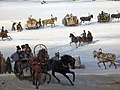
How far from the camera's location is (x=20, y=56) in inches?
83.0

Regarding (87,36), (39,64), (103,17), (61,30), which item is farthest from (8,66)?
(103,17)

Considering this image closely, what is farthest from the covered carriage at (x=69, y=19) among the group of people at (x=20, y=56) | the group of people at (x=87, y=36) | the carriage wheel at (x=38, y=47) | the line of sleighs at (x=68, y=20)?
the group of people at (x=20, y=56)

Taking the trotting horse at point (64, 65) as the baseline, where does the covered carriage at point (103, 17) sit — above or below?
above

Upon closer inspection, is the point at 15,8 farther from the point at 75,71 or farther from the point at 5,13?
the point at 75,71

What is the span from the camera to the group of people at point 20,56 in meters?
2.09

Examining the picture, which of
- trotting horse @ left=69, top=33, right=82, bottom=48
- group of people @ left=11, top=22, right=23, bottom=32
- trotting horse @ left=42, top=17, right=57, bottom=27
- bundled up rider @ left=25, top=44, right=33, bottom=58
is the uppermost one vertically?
trotting horse @ left=42, top=17, right=57, bottom=27

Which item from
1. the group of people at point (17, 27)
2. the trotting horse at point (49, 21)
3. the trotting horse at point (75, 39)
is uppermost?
the trotting horse at point (49, 21)

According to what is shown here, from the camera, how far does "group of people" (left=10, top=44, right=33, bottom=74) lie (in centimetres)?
209

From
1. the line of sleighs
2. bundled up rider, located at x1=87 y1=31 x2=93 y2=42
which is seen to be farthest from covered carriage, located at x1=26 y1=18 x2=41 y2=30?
bundled up rider, located at x1=87 y1=31 x2=93 y2=42

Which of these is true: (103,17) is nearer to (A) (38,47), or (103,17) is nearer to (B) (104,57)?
(B) (104,57)

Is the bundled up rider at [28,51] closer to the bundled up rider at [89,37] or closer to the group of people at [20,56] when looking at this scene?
the group of people at [20,56]

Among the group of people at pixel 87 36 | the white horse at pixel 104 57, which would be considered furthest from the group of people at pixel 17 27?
the white horse at pixel 104 57

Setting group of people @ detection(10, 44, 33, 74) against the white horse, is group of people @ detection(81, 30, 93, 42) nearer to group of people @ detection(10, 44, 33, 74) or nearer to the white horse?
the white horse

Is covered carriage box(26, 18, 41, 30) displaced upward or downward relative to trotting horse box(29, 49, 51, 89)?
upward
